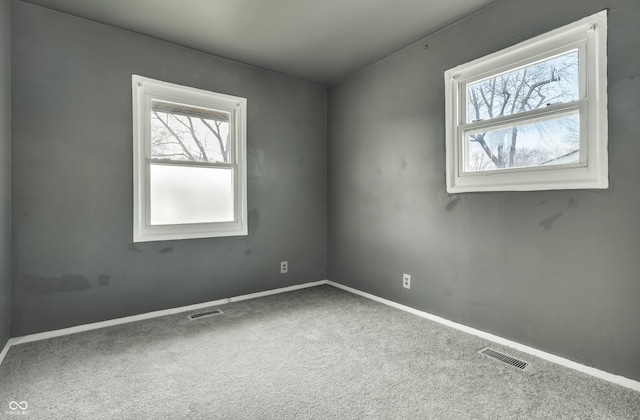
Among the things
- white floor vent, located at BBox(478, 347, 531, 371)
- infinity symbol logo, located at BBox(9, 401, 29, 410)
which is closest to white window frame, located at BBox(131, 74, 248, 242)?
infinity symbol logo, located at BBox(9, 401, 29, 410)

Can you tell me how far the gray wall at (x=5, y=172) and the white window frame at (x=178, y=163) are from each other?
78 cm

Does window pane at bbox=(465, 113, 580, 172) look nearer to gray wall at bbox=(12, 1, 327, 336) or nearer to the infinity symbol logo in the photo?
gray wall at bbox=(12, 1, 327, 336)

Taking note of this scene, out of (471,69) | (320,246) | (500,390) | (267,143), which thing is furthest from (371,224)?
(500,390)

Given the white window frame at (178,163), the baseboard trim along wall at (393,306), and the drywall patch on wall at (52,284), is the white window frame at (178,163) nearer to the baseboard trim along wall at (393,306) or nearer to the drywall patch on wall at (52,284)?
the drywall patch on wall at (52,284)

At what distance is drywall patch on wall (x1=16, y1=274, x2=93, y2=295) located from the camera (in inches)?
93.4

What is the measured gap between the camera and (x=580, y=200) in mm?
1964

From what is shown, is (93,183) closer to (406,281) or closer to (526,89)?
(406,281)

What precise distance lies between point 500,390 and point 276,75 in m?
3.45

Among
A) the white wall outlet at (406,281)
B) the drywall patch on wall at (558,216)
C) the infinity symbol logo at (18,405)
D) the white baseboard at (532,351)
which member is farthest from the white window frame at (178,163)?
the drywall patch on wall at (558,216)

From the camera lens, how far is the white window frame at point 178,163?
2775 mm

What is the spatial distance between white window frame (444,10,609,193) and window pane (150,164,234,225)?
2.17 m

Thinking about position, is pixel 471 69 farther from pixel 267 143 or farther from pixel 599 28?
pixel 267 143

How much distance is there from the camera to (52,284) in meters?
2.46

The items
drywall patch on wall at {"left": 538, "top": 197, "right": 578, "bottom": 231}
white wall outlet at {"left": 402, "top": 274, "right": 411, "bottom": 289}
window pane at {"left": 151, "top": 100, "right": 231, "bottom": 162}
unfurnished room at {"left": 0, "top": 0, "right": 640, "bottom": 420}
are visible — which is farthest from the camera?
white wall outlet at {"left": 402, "top": 274, "right": 411, "bottom": 289}
